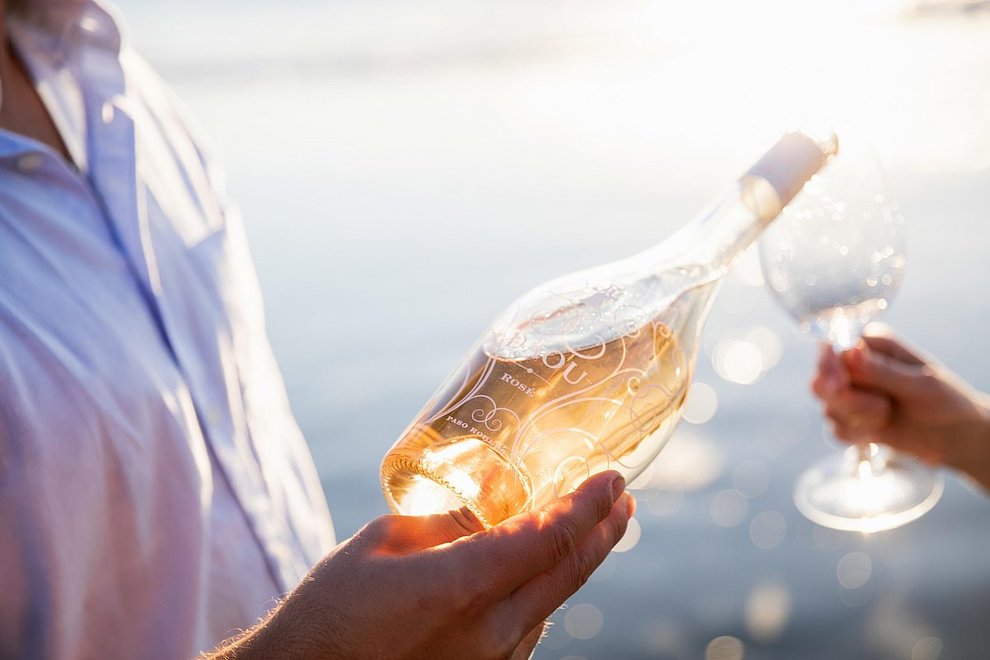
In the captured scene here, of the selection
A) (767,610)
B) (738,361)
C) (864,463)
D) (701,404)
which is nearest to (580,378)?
(864,463)

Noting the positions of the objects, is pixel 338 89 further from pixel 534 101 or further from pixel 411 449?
pixel 411 449

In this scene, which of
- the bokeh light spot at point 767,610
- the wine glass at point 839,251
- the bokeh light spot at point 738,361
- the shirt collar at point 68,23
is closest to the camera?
the shirt collar at point 68,23

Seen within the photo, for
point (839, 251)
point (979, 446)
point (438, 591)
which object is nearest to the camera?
point (438, 591)

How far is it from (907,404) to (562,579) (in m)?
1.25

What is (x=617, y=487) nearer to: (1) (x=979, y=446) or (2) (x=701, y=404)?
(1) (x=979, y=446)

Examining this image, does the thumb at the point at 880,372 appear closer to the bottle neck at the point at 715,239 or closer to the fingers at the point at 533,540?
the bottle neck at the point at 715,239

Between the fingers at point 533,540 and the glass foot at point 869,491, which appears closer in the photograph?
the fingers at point 533,540

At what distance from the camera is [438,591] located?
1.06 meters

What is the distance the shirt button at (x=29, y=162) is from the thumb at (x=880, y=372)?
1583 millimetres

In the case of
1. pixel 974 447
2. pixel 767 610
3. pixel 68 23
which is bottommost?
pixel 767 610

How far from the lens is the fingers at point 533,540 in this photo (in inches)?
42.2

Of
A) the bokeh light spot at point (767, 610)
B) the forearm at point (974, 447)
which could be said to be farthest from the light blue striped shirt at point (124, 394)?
the bokeh light spot at point (767, 610)

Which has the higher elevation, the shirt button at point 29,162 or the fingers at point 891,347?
the shirt button at point 29,162

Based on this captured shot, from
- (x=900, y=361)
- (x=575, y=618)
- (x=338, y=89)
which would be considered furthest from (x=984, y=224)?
(x=338, y=89)
